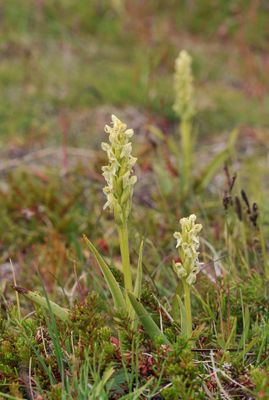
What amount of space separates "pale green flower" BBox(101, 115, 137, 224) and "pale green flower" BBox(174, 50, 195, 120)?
7.16 ft

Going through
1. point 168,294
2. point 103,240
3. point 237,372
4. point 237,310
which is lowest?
point 237,372

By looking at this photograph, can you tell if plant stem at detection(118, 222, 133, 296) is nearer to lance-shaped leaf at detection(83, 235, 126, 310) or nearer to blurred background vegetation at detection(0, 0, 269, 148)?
lance-shaped leaf at detection(83, 235, 126, 310)

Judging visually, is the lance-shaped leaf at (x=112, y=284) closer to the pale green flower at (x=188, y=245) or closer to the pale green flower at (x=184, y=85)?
the pale green flower at (x=188, y=245)

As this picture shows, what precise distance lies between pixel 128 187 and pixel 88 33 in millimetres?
6509

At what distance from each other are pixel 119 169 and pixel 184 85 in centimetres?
230

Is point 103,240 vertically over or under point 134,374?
over

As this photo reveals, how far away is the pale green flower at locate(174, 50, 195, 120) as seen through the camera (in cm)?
411

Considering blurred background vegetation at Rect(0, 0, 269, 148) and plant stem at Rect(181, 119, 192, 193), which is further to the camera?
blurred background vegetation at Rect(0, 0, 269, 148)

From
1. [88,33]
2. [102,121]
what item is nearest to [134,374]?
[102,121]

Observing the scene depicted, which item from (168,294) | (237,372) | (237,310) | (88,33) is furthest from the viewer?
(88,33)

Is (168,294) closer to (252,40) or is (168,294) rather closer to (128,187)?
(128,187)

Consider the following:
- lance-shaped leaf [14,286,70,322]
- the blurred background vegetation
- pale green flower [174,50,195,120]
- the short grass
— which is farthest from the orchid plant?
the blurred background vegetation

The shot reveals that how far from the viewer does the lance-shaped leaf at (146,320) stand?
203cm

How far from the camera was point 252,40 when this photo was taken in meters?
8.42
